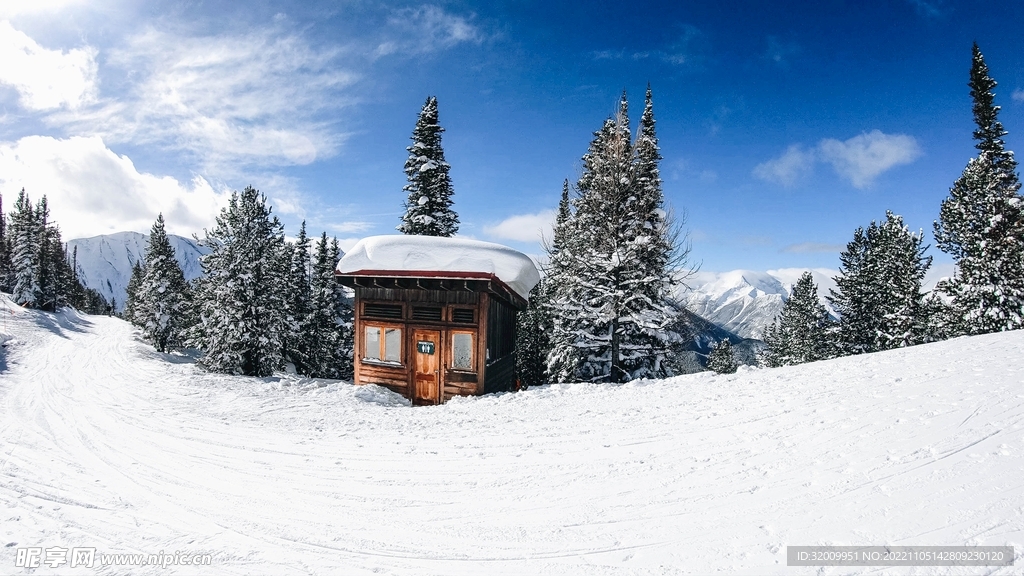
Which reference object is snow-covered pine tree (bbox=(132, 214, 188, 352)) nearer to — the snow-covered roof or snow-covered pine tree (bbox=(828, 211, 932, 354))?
the snow-covered roof

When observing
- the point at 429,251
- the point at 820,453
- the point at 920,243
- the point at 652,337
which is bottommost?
the point at 820,453

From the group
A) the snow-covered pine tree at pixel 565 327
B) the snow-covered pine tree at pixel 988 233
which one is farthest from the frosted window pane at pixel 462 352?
the snow-covered pine tree at pixel 988 233

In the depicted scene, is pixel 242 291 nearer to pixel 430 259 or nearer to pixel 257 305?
pixel 257 305

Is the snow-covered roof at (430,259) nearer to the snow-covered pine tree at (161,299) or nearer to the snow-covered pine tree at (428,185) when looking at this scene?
the snow-covered pine tree at (428,185)

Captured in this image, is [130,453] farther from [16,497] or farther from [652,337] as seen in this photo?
[652,337]

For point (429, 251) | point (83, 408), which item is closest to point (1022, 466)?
point (429, 251)

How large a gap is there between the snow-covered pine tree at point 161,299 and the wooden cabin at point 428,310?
90.2ft

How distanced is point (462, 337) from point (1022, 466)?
1126 cm

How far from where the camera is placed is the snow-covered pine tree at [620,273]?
47.8 ft

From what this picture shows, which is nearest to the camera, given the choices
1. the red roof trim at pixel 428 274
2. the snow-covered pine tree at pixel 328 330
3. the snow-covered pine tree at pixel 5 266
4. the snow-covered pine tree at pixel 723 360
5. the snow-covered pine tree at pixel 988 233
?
the red roof trim at pixel 428 274

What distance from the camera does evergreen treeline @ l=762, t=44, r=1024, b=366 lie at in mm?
19703

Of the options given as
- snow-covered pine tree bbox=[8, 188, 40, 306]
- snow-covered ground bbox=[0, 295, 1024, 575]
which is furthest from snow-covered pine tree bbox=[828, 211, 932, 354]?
snow-covered pine tree bbox=[8, 188, 40, 306]

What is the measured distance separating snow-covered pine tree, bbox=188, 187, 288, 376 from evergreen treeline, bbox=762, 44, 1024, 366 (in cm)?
3539

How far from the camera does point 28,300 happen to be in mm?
42875
